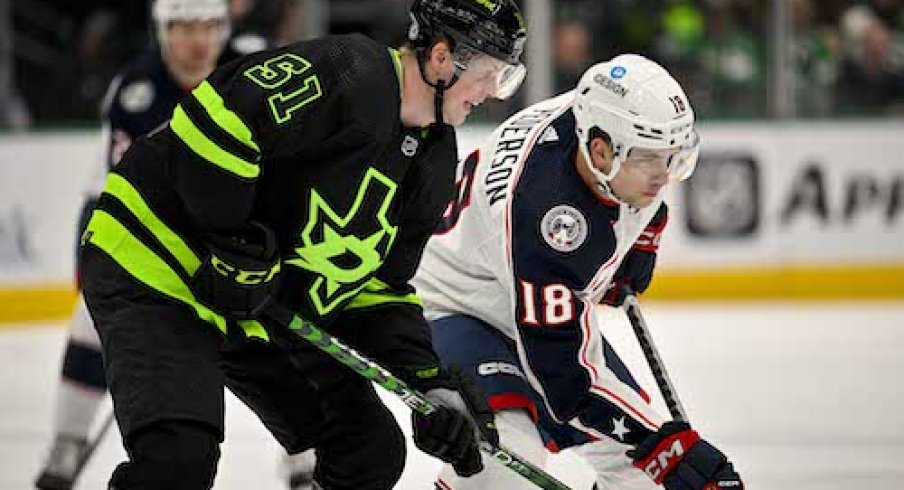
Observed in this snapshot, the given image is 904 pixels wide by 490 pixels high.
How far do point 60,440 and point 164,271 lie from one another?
154cm

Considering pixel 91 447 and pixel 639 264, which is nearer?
pixel 639 264

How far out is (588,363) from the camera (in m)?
2.79

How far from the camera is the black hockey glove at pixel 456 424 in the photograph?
2.68 meters

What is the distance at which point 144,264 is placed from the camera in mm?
2535

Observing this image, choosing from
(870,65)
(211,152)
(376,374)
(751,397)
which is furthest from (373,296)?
(870,65)

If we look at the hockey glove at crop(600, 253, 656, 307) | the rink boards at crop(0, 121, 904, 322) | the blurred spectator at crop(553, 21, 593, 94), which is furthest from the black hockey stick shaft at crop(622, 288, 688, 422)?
the blurred spectator at crop(553, 21, 593, 94)

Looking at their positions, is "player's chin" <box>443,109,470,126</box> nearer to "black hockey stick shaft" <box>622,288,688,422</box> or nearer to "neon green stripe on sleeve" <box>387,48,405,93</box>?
"neon green stripe on sleeve" <box>387,48,405,93</box>

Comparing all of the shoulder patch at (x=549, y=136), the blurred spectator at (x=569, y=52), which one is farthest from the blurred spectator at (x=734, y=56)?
the shoulder patch at (x=549, y=136)

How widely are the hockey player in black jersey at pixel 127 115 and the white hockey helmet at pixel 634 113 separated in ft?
4.95

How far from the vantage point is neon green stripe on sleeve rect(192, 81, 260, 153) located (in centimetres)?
243

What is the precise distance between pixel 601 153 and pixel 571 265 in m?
0.19

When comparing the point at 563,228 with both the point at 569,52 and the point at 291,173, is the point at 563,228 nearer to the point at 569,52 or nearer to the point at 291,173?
the point at 291,173

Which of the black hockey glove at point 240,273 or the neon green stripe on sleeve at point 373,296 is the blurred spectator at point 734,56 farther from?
Result: the black hockey glove at point 240,273

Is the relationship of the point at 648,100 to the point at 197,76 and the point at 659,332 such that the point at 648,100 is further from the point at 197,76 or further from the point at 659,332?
the point at 659,332
